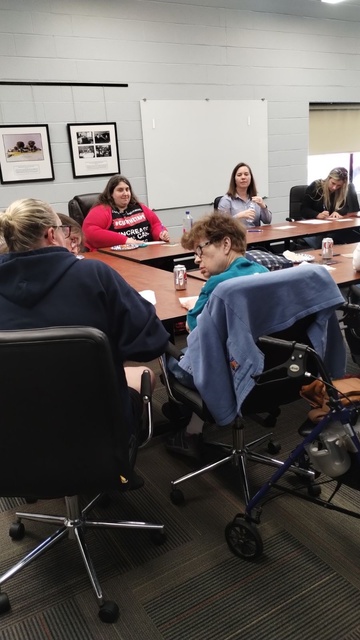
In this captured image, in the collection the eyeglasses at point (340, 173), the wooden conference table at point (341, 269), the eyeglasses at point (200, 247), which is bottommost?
the wooden conference table at point (341, 269)

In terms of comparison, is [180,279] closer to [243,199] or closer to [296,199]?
[243,199]

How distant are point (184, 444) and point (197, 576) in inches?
27.0

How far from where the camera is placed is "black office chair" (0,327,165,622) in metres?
1.10

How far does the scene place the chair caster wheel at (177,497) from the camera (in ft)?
6.13

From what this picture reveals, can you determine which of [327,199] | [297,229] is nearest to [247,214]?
[297,229]

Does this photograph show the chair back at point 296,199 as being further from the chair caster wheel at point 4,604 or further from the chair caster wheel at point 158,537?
the chair caster wheel at point 4,604

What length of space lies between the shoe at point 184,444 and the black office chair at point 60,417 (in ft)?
2.68

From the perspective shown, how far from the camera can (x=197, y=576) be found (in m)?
1.54

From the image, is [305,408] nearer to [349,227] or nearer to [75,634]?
[75,634]

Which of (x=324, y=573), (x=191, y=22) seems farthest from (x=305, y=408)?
(x=191, y=22)

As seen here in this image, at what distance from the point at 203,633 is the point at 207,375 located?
0.73 meters

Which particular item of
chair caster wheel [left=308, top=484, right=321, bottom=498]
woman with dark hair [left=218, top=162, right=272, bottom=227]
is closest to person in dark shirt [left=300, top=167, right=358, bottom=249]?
woman with dark hair [left=218, top=162, right=272, bottom=227]

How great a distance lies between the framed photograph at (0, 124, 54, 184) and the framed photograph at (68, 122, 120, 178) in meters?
0.26

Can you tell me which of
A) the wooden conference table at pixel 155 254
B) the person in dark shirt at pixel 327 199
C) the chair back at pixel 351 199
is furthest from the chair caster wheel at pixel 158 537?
the chair back at pixel 351 199
